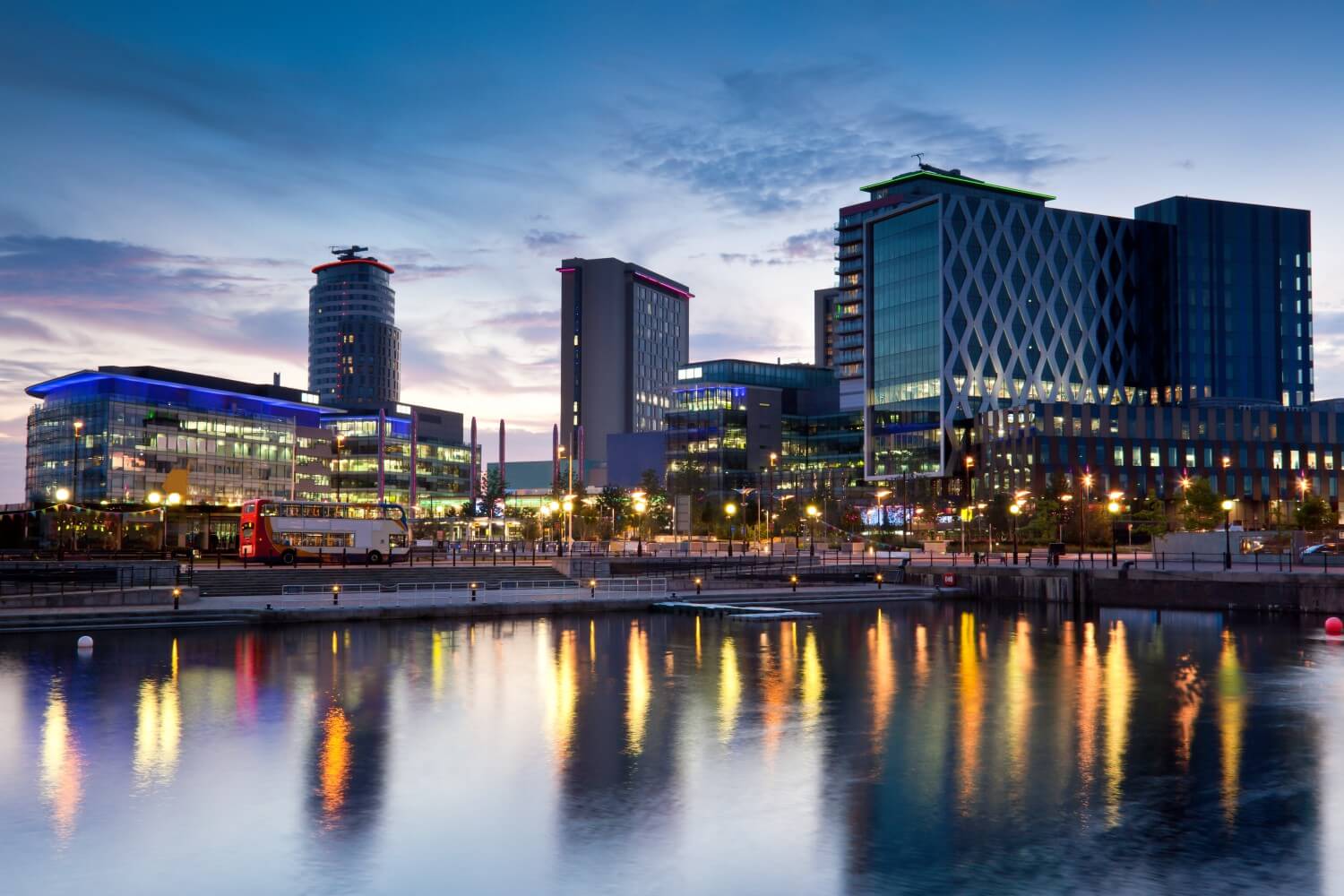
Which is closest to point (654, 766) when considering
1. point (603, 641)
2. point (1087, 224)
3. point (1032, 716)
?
point (1032, 716)

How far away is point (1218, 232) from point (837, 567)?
5478 inches

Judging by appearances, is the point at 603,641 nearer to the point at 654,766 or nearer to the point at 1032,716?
the point at 1032,716

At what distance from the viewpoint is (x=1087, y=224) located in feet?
617

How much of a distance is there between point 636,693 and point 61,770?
49.0 feet

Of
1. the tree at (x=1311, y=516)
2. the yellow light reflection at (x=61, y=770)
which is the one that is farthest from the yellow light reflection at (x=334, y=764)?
the tree at (x=1311, y=516)

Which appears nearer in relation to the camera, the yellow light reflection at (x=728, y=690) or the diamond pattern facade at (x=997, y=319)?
the yellow light reflection at (x=728, y=690)

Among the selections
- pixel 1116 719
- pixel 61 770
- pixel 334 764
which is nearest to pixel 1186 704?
pixel 1116 719

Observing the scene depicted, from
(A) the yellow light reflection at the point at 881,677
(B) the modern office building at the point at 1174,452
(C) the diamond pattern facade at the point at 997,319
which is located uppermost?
(C) the diamond pattern facade at the point at 997,319

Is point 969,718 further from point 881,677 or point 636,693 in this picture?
point 636,693

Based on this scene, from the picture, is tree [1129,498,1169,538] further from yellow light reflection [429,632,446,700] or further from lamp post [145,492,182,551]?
lamp post [145,492,182,551]

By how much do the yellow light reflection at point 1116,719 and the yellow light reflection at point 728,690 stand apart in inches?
311

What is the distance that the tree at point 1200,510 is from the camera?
107 m

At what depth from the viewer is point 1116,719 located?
1125 inches

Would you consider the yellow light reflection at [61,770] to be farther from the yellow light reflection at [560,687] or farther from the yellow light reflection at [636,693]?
the yellow light reflection at [636,693]
